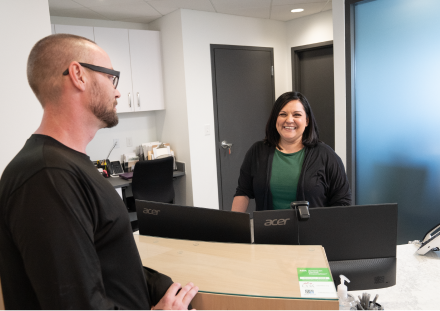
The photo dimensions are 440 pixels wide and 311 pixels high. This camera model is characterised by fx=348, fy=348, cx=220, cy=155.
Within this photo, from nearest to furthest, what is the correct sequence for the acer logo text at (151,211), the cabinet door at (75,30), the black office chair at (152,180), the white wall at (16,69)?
the acer logo text at (151,211), the white wall at (16,69), the black office chair at (152,180), the cabinet door at (75,30)

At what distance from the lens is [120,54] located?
379cm

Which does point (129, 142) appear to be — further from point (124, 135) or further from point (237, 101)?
point (237, 101)

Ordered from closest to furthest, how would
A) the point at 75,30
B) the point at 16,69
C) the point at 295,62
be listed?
the point at 16,69
the point at 75,30
the point at 295,62

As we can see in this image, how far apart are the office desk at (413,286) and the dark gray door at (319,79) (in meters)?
2.83

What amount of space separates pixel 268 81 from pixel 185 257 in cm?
377

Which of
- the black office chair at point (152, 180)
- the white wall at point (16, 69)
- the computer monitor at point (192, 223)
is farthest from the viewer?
the black office chair at point (152, 180)

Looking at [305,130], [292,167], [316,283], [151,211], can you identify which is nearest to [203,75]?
[305,130]

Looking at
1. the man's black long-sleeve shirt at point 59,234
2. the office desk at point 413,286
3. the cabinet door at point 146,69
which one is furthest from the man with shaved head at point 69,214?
the cabinet door at point 146,69

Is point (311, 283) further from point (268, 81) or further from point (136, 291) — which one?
point (268, 81)

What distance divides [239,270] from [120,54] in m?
3.37

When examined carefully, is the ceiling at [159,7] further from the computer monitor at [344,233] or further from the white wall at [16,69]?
the computer monitor at [344,233]

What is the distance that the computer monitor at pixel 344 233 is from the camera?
1144mm

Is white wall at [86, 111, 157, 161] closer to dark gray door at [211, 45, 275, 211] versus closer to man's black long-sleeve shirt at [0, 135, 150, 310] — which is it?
dark gray door at [211, 45, 275, 211]

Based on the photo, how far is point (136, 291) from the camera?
90 cm
